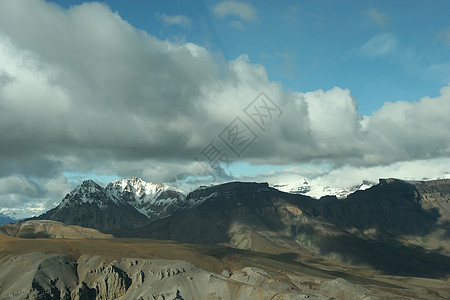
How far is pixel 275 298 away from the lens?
200 m

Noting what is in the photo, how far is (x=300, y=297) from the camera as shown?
190750 millimetres

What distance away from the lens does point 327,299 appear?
192375 mm

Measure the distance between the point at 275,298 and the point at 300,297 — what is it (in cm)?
A: 1346

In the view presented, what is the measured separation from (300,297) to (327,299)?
38.8 feet

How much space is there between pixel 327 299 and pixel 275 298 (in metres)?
22.4
